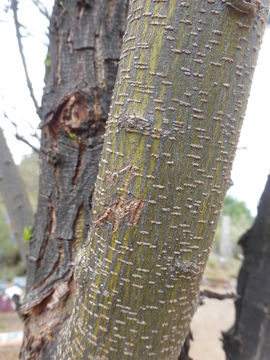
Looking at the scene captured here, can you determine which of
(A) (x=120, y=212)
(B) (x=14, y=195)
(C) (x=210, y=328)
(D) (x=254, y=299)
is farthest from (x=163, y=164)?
(C) (x=210, y=328)

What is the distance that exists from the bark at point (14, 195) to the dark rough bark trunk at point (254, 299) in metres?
0.68

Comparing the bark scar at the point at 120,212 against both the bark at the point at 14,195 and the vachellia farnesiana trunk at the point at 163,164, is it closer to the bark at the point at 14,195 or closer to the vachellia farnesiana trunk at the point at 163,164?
the vachellia farnesiana trunk at the point at 163,164

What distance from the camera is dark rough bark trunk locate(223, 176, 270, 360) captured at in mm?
888

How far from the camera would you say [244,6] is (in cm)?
44

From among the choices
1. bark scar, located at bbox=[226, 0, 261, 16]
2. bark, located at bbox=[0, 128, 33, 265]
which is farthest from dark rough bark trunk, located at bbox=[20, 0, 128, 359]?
bark scar, located at bbox=[226, 0, 261, 16]

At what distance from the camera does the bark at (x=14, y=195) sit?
3.72 ft

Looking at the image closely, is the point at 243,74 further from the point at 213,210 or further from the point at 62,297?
the point at 62,297

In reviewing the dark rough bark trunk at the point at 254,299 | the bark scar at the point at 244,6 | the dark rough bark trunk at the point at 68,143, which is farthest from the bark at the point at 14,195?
the bark scar at the point at 244,6

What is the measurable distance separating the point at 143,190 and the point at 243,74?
209mm

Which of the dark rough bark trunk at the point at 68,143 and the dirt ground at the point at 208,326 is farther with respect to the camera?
the dirt ground at the point at 208,326

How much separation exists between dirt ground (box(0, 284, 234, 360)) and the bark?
6.65 ft

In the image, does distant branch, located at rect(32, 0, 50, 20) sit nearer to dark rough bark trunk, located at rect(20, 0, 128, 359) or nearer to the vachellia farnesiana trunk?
dark rough bark trunk, located at rect(20, 0, 128, 359)

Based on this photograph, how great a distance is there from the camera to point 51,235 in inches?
35.2

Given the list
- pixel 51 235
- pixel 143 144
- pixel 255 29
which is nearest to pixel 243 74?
pixel 255 29
